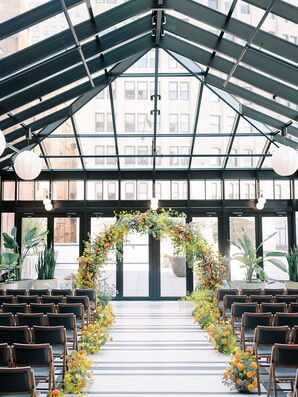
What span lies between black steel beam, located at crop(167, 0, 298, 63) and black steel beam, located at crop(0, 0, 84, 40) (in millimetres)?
1821

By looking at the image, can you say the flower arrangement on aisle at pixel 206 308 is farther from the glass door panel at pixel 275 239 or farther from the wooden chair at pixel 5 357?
the wooden chair at pixel 5 357

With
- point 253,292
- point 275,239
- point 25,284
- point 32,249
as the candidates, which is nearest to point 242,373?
point 253,292

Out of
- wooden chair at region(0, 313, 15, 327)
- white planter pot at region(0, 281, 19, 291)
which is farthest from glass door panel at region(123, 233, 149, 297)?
wooden chair at region(0, 313, 15, 327)

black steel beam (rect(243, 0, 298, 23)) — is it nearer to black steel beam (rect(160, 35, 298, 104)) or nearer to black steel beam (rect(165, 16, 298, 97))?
black steel beam (rect(165, 16, 298, 97))

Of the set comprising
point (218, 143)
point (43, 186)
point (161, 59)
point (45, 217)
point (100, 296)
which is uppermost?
point (161, 59)

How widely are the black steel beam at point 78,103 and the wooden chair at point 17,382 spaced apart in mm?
7114

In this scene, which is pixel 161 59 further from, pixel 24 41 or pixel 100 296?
pixel 100 296

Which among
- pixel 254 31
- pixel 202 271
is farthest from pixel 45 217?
pixel 254 31

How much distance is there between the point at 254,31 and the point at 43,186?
818 cm

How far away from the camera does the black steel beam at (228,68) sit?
7812 mm

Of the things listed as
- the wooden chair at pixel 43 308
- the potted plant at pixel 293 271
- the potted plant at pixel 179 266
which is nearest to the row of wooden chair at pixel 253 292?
the potted plant at pixel 293 271

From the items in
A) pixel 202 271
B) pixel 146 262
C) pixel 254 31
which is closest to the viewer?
pixel 254 31

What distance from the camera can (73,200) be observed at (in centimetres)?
1248

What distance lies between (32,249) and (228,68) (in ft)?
25.2
